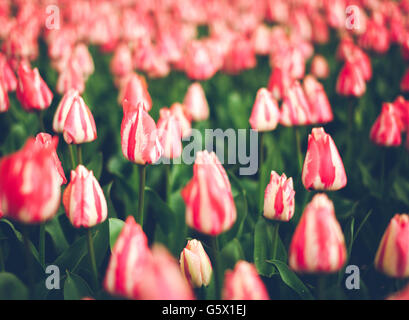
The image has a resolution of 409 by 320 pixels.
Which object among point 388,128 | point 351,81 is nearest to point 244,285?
point 388,128

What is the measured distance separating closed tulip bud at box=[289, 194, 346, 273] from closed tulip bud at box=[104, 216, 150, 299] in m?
0.31

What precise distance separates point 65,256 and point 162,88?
6.33 ft

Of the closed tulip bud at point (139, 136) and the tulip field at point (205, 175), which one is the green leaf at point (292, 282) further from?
the closed tulip bud at point (139, 136)

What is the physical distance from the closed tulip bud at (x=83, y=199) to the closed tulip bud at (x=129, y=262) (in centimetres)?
26

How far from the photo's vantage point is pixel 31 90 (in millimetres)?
1624

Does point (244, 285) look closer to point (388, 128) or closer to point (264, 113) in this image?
→ point (264, 113)

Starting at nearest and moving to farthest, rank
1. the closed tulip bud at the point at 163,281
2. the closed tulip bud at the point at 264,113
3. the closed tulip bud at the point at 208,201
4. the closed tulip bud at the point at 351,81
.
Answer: the closed tulip bud at the point at 163,281
the closed tulip bud at the point at 208,201
the closed tulip bud at the point at 264,113
the closed tulip bud at the point at 351,81

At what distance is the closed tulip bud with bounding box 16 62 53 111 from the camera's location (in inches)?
63.4

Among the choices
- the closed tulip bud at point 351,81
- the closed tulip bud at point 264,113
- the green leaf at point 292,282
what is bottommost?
the green leaf at point 292,282

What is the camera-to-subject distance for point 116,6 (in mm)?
4793

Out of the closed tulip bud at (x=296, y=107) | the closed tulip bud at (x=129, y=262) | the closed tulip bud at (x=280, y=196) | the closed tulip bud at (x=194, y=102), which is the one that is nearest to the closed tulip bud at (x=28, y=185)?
the closed tulip bud at (x=129, y=262)

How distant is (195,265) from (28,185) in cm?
49

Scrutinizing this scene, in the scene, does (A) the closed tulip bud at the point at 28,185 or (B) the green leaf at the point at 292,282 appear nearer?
(A) the closed tulip bud at the point at 28,185

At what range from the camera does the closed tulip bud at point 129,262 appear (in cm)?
77
